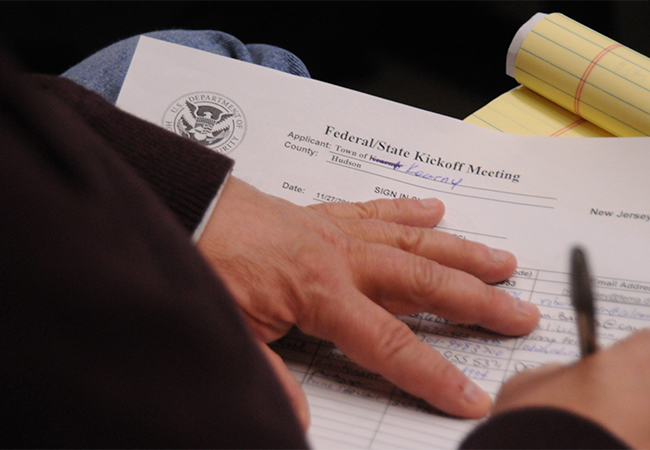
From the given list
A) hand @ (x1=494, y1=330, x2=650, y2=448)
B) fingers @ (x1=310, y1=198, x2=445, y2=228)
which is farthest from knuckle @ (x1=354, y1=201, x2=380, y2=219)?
hand @ (x1=494, y1=330, x2=650, y2=448)

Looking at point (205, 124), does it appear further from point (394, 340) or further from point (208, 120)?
point (394, 340)

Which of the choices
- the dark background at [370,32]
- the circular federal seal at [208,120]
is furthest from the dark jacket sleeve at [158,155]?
the dark background at [370,32]

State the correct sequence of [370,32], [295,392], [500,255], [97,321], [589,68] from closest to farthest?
[97,321] → [295,392] → [500,255] → [589,68] → [370,32]

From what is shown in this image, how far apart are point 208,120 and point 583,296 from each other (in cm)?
48

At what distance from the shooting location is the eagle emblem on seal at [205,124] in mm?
667

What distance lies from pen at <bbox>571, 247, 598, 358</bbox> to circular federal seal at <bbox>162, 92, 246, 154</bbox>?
1.40 ft

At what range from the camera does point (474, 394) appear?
450 millimetres

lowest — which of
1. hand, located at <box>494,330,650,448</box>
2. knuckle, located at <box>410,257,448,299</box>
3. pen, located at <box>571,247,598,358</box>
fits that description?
hand, located at <box>494,330,650,448</box>

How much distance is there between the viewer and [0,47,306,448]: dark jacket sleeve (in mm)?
303

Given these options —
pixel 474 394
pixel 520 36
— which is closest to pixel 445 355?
pixel 474 394

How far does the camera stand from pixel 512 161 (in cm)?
61

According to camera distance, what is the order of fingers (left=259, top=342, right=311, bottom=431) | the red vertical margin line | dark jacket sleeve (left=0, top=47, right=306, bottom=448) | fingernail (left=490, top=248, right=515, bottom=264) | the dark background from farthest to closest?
1. the dark background
2. the red vertical margin line
3. fingernail (left=490, top=248, right=515, bottom=264)
4. fingers (left=259, top=342, right=311, bottom=431)
5. dark jacket sleeve (left=0, top=47, right=306, bottom=448)

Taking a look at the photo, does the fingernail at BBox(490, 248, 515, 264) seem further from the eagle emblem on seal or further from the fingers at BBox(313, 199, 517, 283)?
the eagle emblem on seal

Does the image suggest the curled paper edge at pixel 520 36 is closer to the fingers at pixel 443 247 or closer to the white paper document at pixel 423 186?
the white paper document at pixel 423 186
